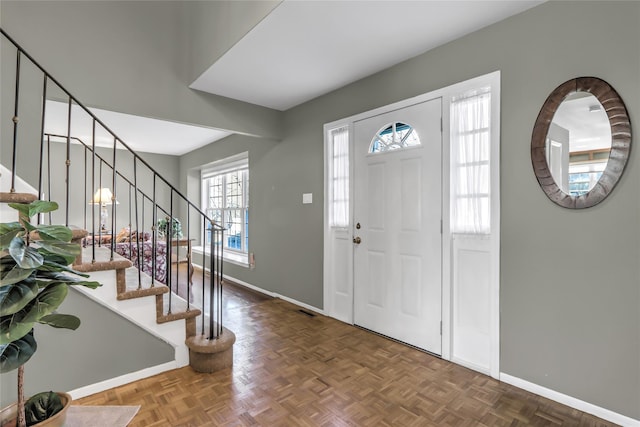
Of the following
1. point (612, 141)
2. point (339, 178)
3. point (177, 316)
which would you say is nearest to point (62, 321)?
point (177, 316)

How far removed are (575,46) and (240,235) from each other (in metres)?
4.91

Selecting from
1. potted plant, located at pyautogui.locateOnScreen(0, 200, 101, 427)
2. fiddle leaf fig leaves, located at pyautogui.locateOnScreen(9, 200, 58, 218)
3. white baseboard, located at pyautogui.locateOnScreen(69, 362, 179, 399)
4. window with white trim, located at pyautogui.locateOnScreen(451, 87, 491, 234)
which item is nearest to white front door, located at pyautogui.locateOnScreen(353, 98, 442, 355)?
window with white trim, located at pyautogui.locateOnScreen(451, 87, 491, 234)

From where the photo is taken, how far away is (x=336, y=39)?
7.79ft

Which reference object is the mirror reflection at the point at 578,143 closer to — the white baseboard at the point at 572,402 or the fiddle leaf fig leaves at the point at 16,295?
the white baseboard at the point at 572,402

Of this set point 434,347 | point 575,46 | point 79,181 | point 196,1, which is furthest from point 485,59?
point 79,181

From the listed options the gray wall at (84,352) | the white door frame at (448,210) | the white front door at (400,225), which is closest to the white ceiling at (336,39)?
the white door frame at (448,210)

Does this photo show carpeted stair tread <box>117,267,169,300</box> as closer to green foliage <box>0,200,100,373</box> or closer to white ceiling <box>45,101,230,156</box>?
green foliage <box>0,200,100,373</box>

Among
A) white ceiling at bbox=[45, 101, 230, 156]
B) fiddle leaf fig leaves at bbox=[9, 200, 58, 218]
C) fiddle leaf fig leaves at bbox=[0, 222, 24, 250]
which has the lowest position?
Result: fiddle leaf fig leaves at bbox=[0, 222, 24, 250]

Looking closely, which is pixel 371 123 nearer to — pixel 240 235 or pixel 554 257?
pixel 554 257

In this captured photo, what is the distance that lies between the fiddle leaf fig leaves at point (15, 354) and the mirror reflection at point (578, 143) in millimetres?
2676

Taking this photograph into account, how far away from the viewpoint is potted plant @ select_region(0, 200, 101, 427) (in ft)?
3.08

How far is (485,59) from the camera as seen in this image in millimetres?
2252

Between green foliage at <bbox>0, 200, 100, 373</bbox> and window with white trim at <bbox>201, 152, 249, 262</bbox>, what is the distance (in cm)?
402

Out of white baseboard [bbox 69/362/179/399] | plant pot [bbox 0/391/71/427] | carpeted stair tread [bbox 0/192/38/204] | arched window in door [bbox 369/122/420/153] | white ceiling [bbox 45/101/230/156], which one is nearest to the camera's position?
plant pot [bbox 0/391/71/427]
